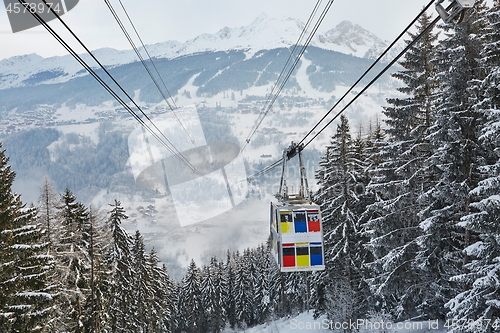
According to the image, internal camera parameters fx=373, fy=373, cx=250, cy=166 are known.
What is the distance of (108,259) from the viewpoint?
29891 mm

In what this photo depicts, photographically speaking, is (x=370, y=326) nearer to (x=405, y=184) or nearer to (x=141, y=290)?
(x=405, y=184)

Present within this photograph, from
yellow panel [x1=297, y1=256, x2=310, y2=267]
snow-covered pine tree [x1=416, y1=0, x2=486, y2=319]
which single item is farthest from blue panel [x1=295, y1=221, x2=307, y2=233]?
snow-covered pine tree [x1=416, y1=0, x2=486, y2=319]

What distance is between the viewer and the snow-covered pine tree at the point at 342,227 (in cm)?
2559

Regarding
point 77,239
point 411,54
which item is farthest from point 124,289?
point 411,54

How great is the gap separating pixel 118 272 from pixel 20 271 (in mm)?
13956

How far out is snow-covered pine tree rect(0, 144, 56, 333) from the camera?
47.8 feet

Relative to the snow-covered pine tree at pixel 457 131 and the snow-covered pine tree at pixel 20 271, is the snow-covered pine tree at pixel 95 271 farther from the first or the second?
the snow-covered pine tree at pixel 457 131

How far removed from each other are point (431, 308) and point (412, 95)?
11.5m

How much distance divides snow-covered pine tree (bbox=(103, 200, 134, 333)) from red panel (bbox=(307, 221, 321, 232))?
17852mm

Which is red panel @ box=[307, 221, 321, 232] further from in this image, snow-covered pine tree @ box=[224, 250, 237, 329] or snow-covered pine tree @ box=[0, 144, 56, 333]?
snow-covered pine tree @ box=[224, 250, 237, 329]

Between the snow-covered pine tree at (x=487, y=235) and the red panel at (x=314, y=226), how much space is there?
4.85 metres

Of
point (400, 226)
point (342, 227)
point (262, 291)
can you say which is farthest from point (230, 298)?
point (400, 226)

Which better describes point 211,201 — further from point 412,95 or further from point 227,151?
point 412,95

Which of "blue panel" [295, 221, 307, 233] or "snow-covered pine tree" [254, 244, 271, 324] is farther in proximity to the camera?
"snow-covered pine tree" [254, 244, 271, 324]
